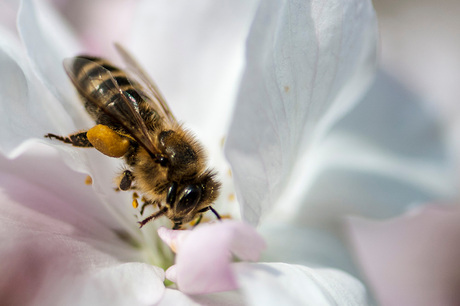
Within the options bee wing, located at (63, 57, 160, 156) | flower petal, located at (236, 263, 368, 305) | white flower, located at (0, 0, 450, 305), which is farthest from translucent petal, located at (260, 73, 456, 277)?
bee wing, located at (63, 57, 160, 156)

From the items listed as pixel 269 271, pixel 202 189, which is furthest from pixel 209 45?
pixel 269 271

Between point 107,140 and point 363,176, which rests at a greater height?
point 107,140

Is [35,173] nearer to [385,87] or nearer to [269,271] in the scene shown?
[269,271]

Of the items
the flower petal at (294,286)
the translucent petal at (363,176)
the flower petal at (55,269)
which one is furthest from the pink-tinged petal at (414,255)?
the flower petal at (55,269)

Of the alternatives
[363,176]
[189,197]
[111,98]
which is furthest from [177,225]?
[363,176]

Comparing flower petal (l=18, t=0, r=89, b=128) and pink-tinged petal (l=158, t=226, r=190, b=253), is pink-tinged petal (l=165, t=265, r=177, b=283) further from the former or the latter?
flower petal (l=18, t=0, r=89, b=128)

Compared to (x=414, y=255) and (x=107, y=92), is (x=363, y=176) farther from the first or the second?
(x=107, y=92)
